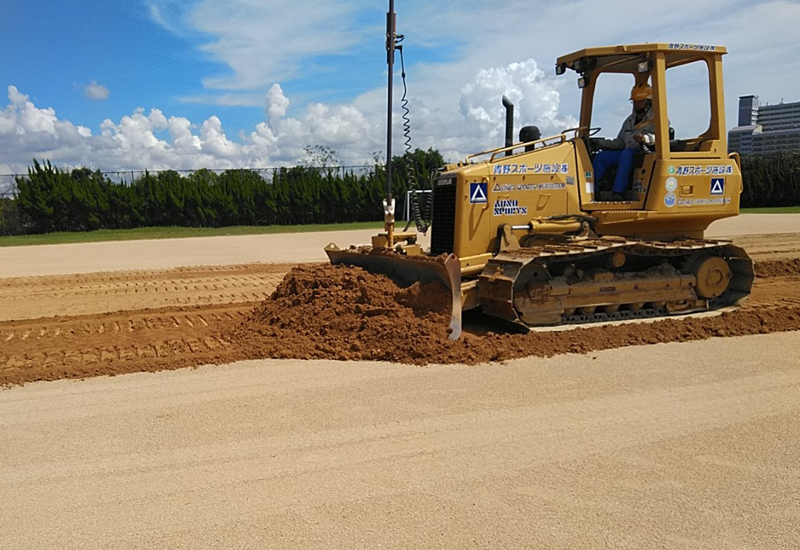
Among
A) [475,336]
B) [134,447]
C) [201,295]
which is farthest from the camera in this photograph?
[201,295]

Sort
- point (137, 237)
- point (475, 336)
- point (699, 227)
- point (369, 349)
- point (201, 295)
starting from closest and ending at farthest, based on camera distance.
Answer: point (369, 349)
point (475, 336)
point (699, 227)
point (201, 295)
point (137, 237)

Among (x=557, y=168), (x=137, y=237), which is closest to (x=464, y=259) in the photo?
(x=557, y=168)

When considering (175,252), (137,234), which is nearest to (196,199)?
(137,234)

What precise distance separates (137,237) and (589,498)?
30.3 metres

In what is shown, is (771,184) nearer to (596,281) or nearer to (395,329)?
(596,281)

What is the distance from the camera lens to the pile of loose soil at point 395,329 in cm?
715

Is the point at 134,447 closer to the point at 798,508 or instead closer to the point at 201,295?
the point at 798,508

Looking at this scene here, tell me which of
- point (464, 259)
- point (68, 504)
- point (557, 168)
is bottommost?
point (68, 504)

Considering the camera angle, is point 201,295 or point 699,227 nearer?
point 699,227

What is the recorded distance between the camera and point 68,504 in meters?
3.92

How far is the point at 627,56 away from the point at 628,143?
1.13 meters

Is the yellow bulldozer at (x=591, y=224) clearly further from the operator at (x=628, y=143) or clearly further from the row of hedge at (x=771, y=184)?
the row of hedge at (x=771, y=184)

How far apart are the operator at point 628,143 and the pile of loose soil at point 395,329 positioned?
2037mm

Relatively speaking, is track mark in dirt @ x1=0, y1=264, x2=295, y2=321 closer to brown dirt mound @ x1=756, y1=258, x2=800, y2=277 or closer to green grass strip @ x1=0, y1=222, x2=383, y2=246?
brown dirt mound @ x1=756, y1=258, x2=800, y2=277
